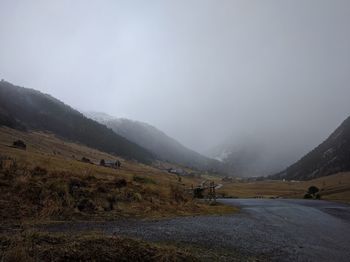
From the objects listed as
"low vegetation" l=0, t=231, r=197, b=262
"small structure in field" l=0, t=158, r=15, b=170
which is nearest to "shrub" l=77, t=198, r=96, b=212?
"small structure in field" l=0, t=158, r=15, b=170

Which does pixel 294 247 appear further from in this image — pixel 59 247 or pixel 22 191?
pixel 22 191

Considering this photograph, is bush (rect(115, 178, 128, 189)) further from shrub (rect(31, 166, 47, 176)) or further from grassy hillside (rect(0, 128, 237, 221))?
shrub (rect(31, 166, 47, 176))

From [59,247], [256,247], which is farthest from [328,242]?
[59,247]

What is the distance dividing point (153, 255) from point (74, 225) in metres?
13.9

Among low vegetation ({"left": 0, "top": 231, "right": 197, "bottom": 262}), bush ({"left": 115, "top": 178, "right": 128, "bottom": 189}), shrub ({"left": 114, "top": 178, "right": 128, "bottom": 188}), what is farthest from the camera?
shrub ({"left": 114, "top": 178, "right": 128, "bottom": 188})

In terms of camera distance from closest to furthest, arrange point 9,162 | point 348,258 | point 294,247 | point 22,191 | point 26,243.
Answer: point 26,243 → point 348,258 → point 294,247 → point 22,191 → point 9,162

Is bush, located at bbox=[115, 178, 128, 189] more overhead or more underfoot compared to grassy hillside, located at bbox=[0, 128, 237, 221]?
more overhead

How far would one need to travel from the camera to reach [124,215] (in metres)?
39.0

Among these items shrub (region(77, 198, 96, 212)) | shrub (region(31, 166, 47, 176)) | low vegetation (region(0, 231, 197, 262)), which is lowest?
low vegetation (region(0, 231, 197, 262))

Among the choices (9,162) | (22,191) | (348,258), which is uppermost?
(9,162)

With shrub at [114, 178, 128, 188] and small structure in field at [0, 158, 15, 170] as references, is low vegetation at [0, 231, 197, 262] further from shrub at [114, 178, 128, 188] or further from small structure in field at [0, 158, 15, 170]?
shrub at [114, 178, 128, 188]

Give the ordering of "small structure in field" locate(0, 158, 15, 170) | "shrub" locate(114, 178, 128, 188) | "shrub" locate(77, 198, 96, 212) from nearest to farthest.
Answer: "shrub" locate(77, 198, 96, 212)
"small structure in field" locate(0, 158, 15, 170)
"shrub" locate(114, 178, 128, 188)

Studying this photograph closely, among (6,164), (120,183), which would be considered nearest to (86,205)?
(6,164)

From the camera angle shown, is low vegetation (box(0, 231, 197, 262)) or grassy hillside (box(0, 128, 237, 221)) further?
grassy hillside (box(0, 128, 237, 221))
